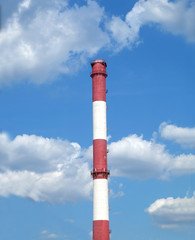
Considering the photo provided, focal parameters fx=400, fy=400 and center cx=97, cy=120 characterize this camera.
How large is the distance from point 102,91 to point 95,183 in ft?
55.1

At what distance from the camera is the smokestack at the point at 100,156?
219ft

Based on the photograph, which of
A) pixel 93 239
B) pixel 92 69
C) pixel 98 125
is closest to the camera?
pixel 93 239

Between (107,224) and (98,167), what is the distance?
9.68m

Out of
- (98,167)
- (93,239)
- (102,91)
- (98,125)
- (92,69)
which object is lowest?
(93,239)

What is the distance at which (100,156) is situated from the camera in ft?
228

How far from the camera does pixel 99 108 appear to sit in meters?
72.1

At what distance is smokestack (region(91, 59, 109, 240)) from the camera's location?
66875 mm

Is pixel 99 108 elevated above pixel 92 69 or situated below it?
below

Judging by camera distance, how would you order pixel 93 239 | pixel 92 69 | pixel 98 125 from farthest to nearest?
pixel 92 69 → pixel 98 125 → pixel 93 239

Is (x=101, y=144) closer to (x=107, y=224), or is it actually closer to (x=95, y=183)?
(x=95, y=183)

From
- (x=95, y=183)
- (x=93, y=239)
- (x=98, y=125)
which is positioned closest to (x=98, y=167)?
(x=95, y=183)

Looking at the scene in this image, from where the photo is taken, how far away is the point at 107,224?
2648 inches

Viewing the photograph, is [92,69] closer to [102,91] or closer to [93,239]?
[102,91]

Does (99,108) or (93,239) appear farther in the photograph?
(99,108)
